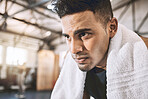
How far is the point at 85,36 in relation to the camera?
492mm

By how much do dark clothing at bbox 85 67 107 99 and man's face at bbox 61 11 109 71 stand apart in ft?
0.77

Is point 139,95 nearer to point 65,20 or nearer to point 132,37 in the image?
point 132,37

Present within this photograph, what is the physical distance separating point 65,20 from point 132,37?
0.34m

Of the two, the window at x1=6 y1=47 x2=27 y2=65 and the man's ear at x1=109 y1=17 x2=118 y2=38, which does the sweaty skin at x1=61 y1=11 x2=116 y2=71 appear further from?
the window at x1=6 y1=47 x2=27 y2=65

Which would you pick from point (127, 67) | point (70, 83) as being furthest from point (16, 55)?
point (127, 67)

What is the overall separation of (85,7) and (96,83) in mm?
503

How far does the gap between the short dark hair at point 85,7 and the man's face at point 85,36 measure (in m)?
0.02

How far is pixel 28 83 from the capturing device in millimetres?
4984

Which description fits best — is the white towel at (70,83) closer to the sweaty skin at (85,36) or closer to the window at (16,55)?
the sweaty skin at (85,36)

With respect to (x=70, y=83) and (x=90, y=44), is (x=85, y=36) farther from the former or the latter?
(x=70, y=83)

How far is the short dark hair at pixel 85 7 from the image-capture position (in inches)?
19.6

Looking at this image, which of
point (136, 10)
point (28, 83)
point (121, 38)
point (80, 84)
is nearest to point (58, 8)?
point (121, 38)

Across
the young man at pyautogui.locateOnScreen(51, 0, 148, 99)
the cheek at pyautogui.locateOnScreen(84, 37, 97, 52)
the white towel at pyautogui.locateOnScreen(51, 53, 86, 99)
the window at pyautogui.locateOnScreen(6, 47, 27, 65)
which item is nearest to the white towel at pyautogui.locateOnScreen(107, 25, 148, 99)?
the young man at pyautogui.locateOnScreen(51, 0, 148, 99)

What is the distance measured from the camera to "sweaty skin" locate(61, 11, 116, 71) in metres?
0.49
